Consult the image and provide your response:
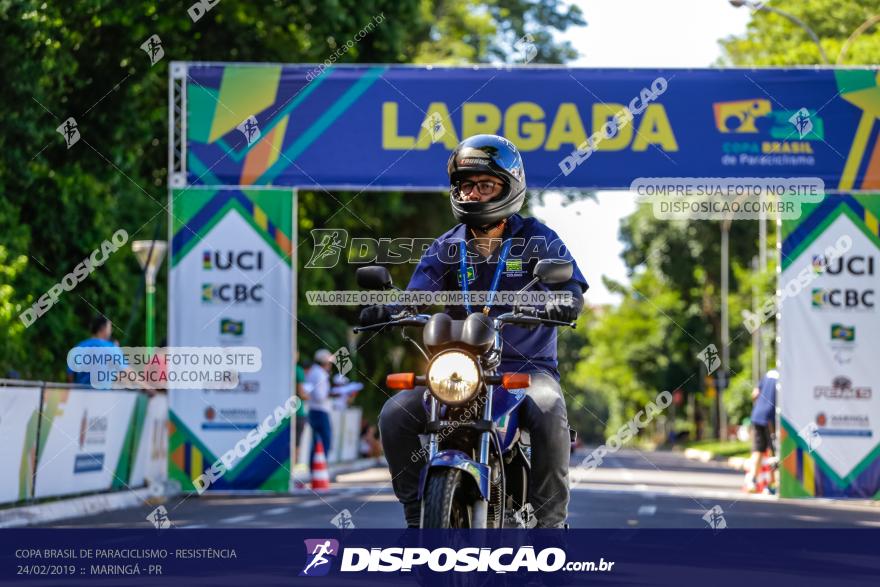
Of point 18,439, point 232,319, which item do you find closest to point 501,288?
point 18,439

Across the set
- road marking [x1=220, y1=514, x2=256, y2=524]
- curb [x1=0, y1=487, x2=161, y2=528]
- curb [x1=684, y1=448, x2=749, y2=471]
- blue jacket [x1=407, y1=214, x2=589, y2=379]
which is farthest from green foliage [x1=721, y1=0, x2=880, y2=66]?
blue jacket [x1=407, y1=214, x2=589, y2=379]

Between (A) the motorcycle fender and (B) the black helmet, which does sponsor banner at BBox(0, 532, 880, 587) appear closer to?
(A) the motorcycle fender

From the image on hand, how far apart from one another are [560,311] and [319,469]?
47.2 ft

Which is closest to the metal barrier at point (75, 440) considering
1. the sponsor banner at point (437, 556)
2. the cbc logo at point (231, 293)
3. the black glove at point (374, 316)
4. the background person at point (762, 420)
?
the cbc logo at point (231, 293)

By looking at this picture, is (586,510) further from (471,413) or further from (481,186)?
(471,413)

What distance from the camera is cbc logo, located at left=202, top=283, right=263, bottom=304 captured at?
18.7 meters

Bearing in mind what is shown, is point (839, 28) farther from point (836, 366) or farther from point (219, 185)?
point (219, 185)

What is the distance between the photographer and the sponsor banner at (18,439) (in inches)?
575

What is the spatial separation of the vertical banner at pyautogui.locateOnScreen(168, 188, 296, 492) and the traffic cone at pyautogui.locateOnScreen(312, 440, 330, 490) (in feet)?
8.87

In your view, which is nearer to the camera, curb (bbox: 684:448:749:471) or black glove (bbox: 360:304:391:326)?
black glove (bbox: 360:304:391:326)

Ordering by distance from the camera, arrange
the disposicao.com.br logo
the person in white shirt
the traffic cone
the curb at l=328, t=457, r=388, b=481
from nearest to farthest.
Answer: the disposicao.com.br logo
the traffic cone
the person in white shirt
the curb at l=328, t=457, r=388, b=481

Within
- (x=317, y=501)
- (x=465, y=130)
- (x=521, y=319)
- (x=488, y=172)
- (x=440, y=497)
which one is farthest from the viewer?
(x=465, y=130)

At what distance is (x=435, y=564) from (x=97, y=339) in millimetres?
10580

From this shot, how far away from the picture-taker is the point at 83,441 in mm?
16953
